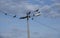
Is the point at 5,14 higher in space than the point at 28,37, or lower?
higher

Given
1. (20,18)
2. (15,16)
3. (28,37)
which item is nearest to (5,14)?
(15,16)

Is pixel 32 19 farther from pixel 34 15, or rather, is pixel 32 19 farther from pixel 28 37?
pixel 28 37

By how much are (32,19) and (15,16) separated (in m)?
4.58

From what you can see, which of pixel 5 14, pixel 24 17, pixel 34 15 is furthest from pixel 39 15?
pixel 5 14

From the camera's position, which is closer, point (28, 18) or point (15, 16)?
point (15, 16)

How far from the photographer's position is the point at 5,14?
128 feet

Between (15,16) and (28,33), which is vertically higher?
(15,16)

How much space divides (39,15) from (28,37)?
18.5ft

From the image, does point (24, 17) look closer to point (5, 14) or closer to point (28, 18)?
point (28, 18)

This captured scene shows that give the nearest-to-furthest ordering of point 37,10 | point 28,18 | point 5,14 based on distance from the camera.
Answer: point 5,14, point 37,10, point 28,18

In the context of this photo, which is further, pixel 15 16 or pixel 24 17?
pixel 24 17

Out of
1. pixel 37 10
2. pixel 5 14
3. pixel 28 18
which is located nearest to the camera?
pixel 5 14

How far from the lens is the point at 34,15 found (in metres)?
44.2

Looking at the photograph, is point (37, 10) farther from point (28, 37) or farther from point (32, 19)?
point (28, 37)
